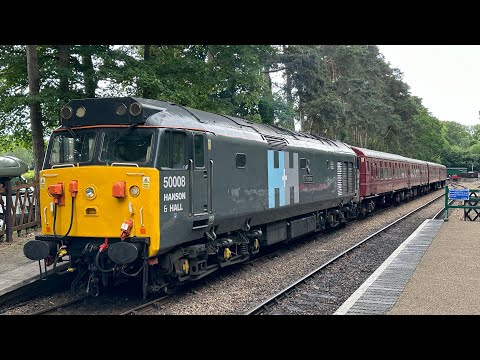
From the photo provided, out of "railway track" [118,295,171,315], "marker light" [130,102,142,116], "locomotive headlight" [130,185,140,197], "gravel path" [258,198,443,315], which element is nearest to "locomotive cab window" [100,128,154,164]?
"marker light" [130,102,142,116]

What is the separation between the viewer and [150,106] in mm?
9211

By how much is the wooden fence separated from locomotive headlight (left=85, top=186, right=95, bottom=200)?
22.4ft

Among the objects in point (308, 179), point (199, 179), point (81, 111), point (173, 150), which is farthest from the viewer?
point (308, 179)

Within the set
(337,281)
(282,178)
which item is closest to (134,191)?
(337,281)

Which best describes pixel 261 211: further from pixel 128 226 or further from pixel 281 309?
pixel 128 226

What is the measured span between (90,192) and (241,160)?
13.0 feet

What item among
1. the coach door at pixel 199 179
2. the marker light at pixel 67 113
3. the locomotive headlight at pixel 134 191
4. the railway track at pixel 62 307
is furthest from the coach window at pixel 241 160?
the railway track at pixel 62 307

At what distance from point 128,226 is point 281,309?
313cm

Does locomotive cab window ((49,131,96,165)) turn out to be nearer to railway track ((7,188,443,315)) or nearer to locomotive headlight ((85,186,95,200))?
locomotive headlight ((85,186,95,200))

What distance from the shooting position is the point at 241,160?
11.9m

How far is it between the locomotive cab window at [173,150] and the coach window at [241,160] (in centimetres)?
226

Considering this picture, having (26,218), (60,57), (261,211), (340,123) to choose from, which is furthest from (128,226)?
(340,123)

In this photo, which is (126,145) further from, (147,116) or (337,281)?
(337,281)

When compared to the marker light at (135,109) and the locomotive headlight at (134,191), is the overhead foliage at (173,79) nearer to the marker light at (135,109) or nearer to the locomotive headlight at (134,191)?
the marker light at (135,109)
